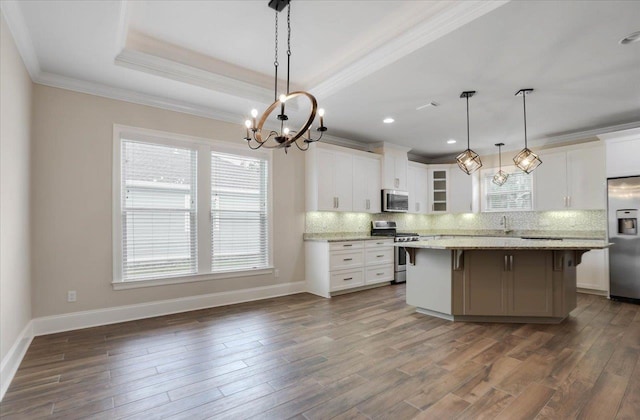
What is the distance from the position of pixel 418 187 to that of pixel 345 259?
293 cm

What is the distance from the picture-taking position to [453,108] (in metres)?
4.50

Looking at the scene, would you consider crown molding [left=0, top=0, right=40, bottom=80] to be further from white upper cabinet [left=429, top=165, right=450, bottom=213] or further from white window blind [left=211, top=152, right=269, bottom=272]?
white upper cabinet [left=429, top=165, right=450, bottom=213]

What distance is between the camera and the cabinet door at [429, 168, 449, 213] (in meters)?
7.39

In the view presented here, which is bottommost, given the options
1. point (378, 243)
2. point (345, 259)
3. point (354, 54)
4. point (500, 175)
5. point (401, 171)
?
point (345, 259)

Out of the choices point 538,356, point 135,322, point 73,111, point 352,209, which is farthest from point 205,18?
point 538,356

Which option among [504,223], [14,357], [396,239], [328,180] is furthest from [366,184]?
[14,357]

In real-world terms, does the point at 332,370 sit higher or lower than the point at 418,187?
lower

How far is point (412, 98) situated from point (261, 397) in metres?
3.66

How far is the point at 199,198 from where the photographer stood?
4.44 m

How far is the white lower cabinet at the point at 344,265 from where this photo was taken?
203 inches

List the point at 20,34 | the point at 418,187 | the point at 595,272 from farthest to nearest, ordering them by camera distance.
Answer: the point at 418,187 < the point at 595,272 < the point at 20,34

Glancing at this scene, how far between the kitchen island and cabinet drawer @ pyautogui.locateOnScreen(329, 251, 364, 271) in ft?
5.46

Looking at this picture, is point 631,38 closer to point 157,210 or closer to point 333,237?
point 333,237

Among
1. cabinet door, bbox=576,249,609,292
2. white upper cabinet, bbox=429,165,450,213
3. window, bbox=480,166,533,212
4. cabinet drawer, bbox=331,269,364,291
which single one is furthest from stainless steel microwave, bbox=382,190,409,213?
cabinet door, bbox=576,249,609,292
